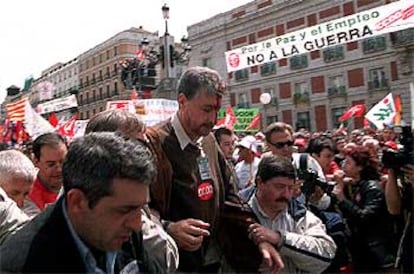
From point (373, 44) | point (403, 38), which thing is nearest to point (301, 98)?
point (373, 44)

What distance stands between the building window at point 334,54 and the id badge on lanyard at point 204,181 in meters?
32.3

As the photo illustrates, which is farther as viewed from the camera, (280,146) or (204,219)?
(280,146)

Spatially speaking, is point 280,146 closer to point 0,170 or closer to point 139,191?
point 0,170

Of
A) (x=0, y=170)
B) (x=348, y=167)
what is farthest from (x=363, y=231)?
(x=0, y=170)

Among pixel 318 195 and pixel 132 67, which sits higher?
pixel 132 67

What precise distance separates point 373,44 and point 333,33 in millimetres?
23083

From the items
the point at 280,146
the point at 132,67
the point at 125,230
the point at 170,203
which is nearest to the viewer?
the point at 125,230

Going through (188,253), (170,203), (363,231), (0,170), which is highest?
(0,170)

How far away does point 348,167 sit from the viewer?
446 cm

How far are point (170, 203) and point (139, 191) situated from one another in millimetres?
854

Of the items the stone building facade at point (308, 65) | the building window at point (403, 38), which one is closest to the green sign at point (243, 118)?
the stone building facade at point (308, 65)

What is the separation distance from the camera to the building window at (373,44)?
3131 centimetres

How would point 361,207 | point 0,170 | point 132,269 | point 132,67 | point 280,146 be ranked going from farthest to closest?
1. point 132,67
2. point 280,146
3. point 361,207
4. point 0,170
5. point 132,269

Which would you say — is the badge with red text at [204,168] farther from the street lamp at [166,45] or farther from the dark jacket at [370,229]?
the street lamp at [166,45]
